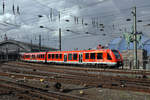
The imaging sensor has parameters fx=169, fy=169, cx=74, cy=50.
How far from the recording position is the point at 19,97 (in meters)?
8.39

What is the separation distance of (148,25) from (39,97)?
21.0 metres

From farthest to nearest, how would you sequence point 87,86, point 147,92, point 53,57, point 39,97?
point 53,57 → point 87,86 → point 147,92 → point 39,97

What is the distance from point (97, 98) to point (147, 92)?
9.75ft

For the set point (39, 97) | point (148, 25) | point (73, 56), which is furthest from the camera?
point (73, 56)

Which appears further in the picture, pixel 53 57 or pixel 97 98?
pixel 53 57

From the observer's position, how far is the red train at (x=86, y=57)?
72.0 feet

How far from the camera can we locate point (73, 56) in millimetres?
27953

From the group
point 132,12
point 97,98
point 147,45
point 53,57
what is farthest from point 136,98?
point 147,45

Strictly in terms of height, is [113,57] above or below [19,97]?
above

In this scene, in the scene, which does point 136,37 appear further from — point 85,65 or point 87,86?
point 87,86

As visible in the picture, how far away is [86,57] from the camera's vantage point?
→ 25.4m

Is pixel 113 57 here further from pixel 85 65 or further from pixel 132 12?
pixel 132 12

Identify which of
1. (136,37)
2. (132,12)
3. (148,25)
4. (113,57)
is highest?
(132,12)

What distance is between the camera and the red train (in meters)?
21.9
